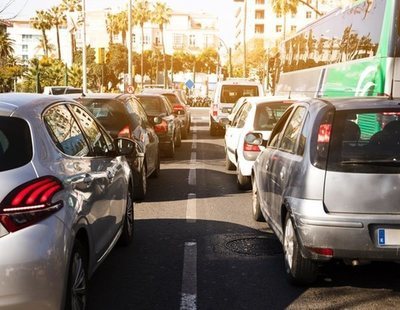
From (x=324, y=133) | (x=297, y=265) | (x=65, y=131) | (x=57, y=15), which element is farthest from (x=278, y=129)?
(x=57, y=15)

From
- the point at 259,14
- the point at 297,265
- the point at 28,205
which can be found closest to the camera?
the point at 28,205

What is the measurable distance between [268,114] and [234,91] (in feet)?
39.8

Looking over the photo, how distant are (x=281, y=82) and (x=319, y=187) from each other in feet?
54.6

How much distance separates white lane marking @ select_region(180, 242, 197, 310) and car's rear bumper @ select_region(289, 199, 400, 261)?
1.00m

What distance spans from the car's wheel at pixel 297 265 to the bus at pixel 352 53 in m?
1.85

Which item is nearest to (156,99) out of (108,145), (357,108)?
(108,145)

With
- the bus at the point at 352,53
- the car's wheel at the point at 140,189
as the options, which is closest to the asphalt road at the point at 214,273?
the car's wheel at the point at 140,189

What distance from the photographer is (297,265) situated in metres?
4.75

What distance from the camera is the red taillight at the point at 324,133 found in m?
4.57

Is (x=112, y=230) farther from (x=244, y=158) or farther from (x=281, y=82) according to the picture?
(x=281, y=82)

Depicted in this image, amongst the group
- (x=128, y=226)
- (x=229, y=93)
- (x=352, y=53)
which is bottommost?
(x=229, y=93)

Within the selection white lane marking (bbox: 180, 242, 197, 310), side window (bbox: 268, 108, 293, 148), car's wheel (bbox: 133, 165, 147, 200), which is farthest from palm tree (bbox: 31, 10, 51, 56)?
white lane marking (bbox: 180, 242, 197, 310)

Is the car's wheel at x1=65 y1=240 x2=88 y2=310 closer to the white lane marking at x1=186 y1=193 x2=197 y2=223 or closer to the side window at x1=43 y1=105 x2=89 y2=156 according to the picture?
the side window at x1=43 y1=105 x2=89 y2=156

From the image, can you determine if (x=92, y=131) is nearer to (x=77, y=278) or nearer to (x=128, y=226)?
(x=128, y=226)
